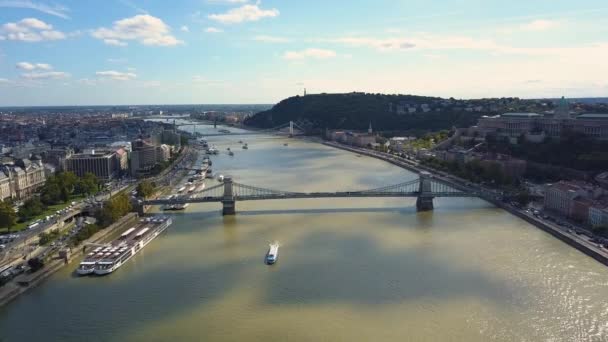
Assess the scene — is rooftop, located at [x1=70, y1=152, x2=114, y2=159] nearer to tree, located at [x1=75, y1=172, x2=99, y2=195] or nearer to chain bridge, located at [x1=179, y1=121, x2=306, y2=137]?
tree, located at [x1=75, y1=172, x2=99, y2=195]

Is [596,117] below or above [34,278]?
above

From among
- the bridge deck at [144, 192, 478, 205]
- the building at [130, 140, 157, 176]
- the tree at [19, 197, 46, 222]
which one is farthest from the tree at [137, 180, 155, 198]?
the building at [130, 140, 157, 176]

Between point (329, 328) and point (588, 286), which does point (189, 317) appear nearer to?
point (329, 328)

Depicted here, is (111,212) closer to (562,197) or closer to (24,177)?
(24,177)

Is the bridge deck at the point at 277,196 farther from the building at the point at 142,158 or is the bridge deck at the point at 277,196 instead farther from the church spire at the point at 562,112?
the church spire at the point at 562,112

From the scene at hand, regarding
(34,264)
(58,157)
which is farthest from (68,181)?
(34,264)


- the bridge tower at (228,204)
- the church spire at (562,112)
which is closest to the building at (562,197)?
the bridge tower at (228,204)
